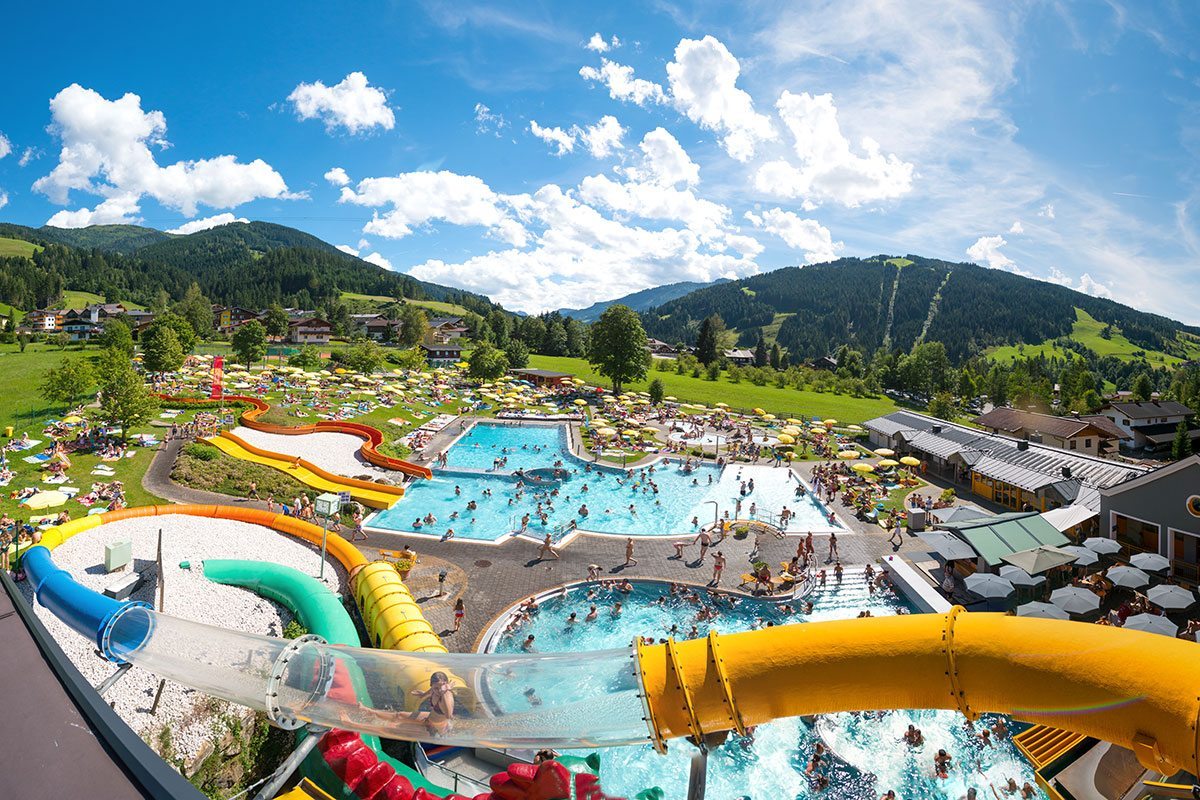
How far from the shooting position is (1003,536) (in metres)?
20.6

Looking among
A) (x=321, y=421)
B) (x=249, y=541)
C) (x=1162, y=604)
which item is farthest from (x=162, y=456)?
(x=1162, y=604)

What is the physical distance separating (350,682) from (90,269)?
211 metres

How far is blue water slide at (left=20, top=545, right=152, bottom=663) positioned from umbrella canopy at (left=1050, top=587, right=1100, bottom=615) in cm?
2164

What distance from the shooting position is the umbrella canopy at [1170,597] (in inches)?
654

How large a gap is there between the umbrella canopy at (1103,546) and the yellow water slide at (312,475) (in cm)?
2997

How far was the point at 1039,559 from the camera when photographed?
19.3 m

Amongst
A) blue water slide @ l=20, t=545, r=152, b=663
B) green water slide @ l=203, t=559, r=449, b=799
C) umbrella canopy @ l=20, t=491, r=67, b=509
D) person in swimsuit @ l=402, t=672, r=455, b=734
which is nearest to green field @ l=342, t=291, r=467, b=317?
umbrella canopy @ l=20, t=491, r=67, b=509

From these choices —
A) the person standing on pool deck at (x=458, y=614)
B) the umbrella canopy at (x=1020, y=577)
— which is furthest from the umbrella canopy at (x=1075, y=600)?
the person standing on pool deck at (x=458, y=614)

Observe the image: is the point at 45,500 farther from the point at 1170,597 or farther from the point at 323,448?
the point at 1170,597

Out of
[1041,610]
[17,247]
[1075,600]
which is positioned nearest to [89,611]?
[1041,610]

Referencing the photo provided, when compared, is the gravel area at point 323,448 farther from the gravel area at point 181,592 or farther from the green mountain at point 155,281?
the green mountain at point 155,281

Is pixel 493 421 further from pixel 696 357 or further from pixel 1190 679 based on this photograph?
pixel 696 357

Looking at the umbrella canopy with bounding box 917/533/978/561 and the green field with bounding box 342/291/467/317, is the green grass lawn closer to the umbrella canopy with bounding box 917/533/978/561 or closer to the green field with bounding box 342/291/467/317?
the umbrella canopy with bounding box 917/533/978/561

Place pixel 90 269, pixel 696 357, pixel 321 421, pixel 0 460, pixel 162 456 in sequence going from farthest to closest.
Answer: pixel 90 269 → pixel 696 357 → pixel 321 421 → pixel 162 456 → pixel 0 460
